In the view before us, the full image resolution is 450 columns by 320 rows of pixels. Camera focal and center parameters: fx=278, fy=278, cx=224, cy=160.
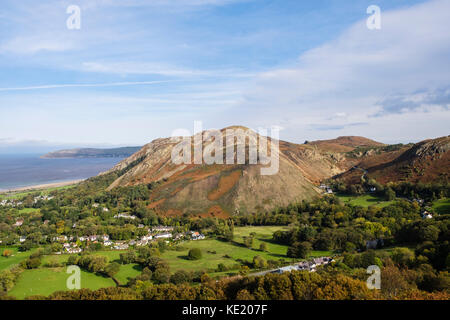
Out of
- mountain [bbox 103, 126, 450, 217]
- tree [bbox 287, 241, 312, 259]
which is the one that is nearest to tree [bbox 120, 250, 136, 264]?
tree [bbox 287, 241, 312, 259]

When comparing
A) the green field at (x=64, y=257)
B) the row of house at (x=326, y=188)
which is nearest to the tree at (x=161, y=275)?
the green field at (x=64, y=257)

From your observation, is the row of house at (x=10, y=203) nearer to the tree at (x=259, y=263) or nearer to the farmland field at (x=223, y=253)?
the farmland field at (x=223, y=253)

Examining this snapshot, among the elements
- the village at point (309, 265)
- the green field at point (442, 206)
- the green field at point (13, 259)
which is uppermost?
the green field at point (442, 206)

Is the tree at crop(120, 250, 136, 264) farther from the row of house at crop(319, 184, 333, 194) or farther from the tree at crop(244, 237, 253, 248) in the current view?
the row of house at crop(319, 184, 333, 194)

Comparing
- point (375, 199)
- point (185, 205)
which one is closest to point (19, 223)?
point (185, 205)

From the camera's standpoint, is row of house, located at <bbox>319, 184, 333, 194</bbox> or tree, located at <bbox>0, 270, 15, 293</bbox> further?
row of house, located at <bbox>319, 184, 333, 194</bbox>
